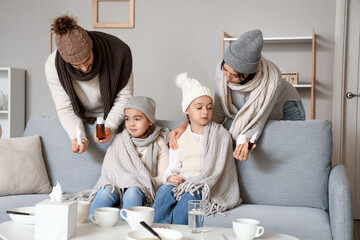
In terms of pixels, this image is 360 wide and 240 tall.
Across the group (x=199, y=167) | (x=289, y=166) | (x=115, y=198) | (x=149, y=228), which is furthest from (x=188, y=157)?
(x=149, y=228)

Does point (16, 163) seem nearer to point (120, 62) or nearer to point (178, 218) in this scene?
point (120, 62)

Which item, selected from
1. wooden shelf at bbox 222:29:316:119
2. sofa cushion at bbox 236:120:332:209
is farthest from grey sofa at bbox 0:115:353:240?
wooden shelf at bbox 222:29:316:119

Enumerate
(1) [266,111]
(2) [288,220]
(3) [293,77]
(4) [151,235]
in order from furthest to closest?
(3) [293,77] → (1) [266,111] → (2) [288,220] → (4) [151,235]

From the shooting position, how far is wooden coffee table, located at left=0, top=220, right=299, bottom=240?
58.4 inches

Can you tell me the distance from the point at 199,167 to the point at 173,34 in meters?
2.24

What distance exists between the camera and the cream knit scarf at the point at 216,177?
227 centimetres

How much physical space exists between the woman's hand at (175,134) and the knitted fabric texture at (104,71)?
42cm

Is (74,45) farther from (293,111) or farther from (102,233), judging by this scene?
(293,111)

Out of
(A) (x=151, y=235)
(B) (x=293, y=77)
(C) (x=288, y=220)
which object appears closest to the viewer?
(A) (x=151, y=235)

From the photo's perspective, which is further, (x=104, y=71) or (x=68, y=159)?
(x=68, y=159)

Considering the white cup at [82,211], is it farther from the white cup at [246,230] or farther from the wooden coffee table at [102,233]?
the white cup at [246,230]

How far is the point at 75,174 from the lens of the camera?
2.70m

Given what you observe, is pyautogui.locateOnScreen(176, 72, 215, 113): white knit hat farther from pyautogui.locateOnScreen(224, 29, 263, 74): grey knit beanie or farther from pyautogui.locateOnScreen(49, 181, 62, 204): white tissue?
pyautogui.locateOnScreen(49, 181, 62, 204): white tissue

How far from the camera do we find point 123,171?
2459mm
